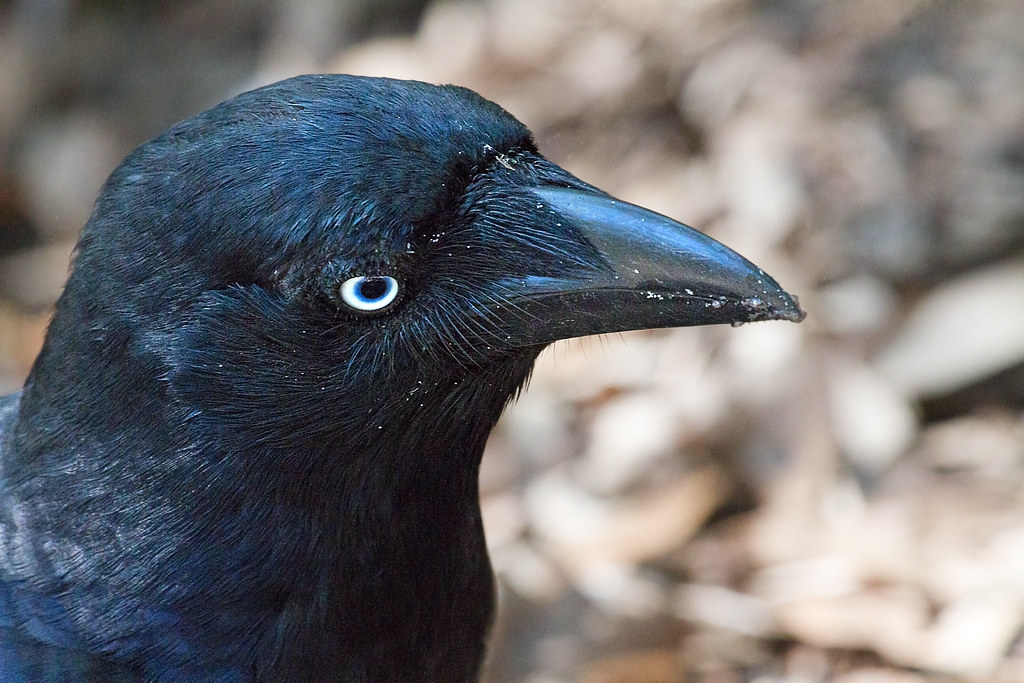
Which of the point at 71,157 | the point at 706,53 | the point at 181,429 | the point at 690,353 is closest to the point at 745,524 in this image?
the point at 690,353

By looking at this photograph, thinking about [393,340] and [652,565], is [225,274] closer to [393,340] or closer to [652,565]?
[393,340]

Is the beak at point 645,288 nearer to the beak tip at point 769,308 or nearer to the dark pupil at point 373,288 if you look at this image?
the beak tip at point 769,308

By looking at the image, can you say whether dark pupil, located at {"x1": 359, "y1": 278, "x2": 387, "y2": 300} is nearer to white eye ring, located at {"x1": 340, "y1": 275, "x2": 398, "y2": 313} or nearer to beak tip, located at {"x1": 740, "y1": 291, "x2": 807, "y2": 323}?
white eye ring, located at {"x1": 340, "y1": 275, "x2": 398, "y2": 313}

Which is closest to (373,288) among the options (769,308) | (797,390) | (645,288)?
(645,288)

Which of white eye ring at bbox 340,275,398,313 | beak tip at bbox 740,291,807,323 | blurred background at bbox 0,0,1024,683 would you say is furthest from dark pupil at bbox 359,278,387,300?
blurred background at bbox 0,0,1024,683

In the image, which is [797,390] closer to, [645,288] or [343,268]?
[645,288]

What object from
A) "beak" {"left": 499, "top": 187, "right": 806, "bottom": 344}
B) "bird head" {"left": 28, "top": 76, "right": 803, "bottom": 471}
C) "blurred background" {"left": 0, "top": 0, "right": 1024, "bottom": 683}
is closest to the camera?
"bird head" {"left": 28, "top": 76, "right": 803, "bottom": 471}
